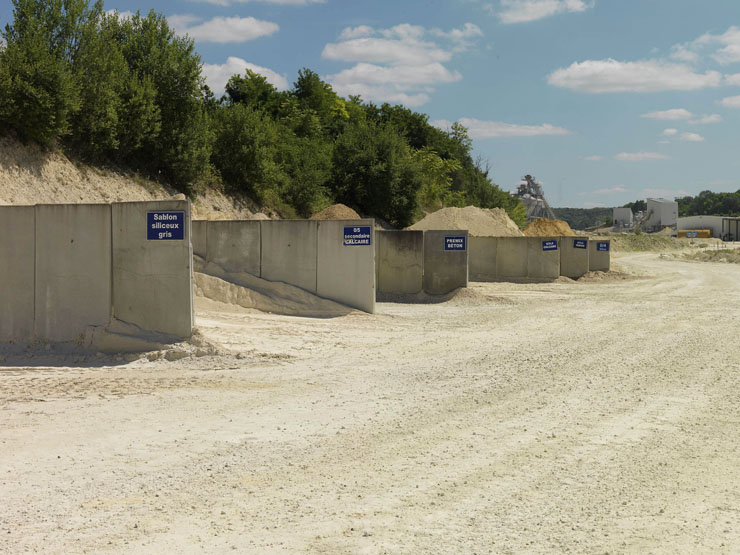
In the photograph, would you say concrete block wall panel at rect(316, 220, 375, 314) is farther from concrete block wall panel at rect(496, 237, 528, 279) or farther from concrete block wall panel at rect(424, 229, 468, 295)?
concrete block wall panel at rect(496, 237, 528, 279)

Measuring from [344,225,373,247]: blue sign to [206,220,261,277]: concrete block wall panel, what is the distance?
7.41 ft

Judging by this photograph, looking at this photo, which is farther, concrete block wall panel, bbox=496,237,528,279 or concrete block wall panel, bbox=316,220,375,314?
concrete block wall panel, bbox=496,237,528,279

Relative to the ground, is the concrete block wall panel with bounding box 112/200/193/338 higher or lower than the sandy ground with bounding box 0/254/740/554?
higher

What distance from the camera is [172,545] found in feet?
15.3

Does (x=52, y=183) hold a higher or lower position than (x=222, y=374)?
higher

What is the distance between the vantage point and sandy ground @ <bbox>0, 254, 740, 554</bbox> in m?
4.88

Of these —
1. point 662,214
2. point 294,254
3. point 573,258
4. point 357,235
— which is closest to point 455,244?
point 357,235

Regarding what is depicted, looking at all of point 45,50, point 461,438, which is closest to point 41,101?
point 45,50

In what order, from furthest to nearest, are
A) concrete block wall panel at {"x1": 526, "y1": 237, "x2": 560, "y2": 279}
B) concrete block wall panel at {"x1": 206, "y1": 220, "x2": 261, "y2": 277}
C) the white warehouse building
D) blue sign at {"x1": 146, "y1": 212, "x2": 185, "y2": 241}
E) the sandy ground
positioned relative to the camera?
the white warehouse building → concrete block wall panel at {"x1": 526, "y1": 237, "x2": 560, "y2": 279} → concrete block wall panel at {"x1": 206, "y1": 220, "x2": 261, "y2": 277} → blue sign at {"x1": 146, "y1": 212, "x2": 185, "y2": 241} → the sandy ground

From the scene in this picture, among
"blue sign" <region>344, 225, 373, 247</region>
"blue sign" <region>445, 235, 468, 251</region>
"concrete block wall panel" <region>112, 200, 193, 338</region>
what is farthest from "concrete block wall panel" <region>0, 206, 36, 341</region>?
"blue sign" <region>445, 235, 468, 251</region>

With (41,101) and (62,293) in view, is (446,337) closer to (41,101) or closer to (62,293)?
(62,293)

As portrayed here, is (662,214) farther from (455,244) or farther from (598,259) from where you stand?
(455,244)

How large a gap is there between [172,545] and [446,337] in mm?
10260

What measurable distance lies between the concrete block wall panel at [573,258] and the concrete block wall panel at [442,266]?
485 inches
